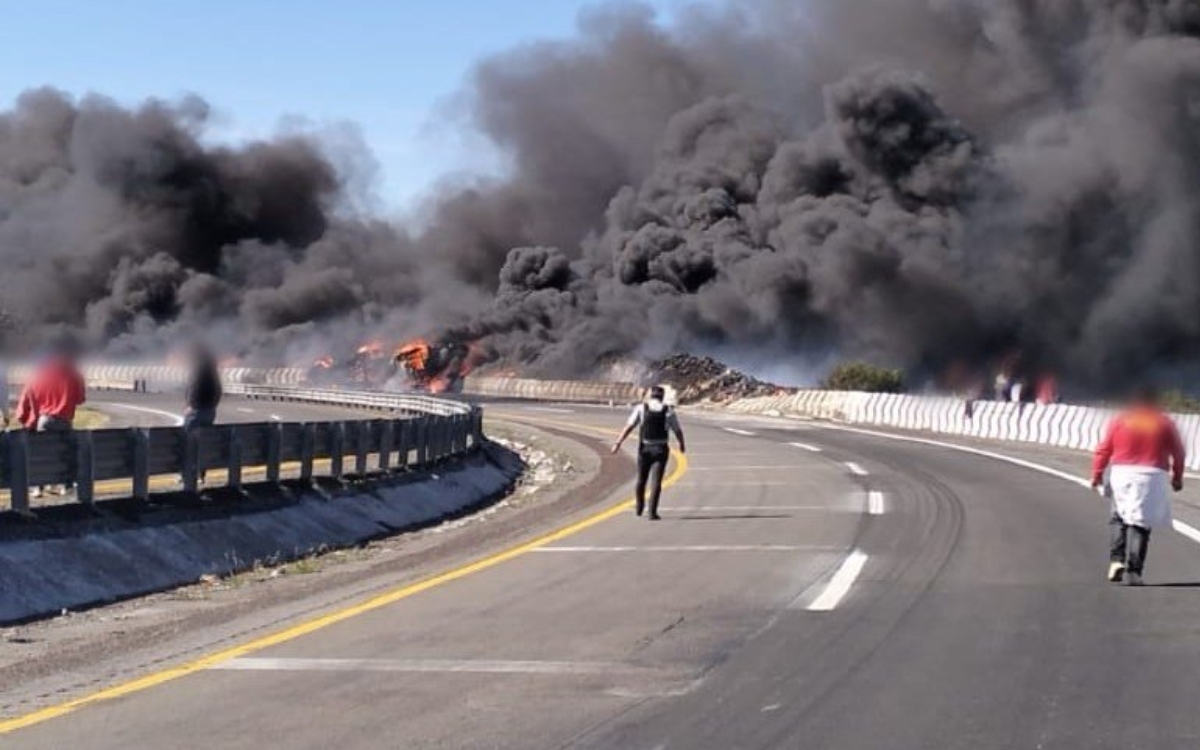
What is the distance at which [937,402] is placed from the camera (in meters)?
43.1

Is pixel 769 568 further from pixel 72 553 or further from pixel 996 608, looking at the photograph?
pixel 72 553

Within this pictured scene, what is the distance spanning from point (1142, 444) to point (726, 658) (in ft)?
16.4

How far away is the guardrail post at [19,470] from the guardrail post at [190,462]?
2.42 m

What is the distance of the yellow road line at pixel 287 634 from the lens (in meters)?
7.91

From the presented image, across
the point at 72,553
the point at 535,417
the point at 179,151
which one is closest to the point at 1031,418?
the point at 535,417

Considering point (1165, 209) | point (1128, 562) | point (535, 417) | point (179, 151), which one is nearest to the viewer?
point (1128, 562)

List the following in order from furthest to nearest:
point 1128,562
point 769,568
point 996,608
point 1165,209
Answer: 1. point 1165,209
2. point 769,568
3. point 1128,562
4. point 996,608

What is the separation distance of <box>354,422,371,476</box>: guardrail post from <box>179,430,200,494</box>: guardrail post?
4.25 meters

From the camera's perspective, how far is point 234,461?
55.1 ft

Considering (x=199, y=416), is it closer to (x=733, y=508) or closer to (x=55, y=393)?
(x=55, y=393)

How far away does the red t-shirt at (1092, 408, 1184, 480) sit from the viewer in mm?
12469

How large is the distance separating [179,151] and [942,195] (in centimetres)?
4822

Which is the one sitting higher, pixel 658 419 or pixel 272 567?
pixel 658 419

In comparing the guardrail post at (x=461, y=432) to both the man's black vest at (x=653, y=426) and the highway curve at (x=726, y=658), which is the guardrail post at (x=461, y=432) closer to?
the man's black vest at (x=653, y=426)
